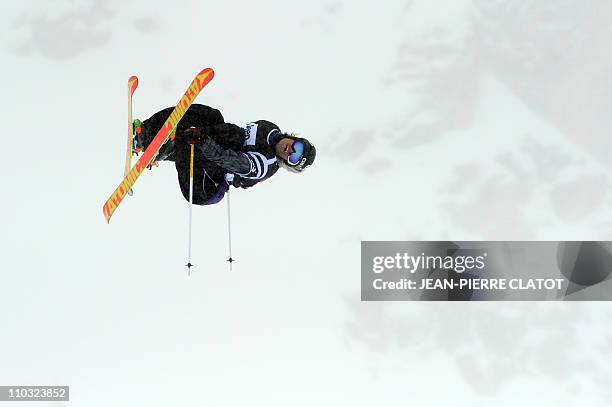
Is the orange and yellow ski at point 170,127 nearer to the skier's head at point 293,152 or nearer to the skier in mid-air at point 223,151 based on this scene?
the skier in mid-air at point 223,151

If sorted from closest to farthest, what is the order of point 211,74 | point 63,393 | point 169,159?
point 211,74, point 169,159, point 63,393

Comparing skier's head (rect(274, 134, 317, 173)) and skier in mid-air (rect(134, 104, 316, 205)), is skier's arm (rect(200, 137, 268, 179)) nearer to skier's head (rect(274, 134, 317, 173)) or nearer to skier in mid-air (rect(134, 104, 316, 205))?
skier in mid-air (rect(134, 104, 316, 205))

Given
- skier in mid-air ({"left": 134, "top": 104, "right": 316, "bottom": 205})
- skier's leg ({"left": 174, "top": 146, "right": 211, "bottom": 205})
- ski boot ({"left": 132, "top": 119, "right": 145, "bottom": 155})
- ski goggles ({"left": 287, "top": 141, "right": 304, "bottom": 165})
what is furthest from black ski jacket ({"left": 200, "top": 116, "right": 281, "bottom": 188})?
ski boot ({"left": 132, "top": 119, "right": 145, "bottom": 155})

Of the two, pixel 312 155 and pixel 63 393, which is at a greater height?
pixel 312 155

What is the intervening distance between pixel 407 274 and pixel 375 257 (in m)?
0.43

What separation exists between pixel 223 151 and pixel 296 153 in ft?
2.64

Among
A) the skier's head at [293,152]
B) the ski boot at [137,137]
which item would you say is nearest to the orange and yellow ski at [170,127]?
the ski boot at [137,137]

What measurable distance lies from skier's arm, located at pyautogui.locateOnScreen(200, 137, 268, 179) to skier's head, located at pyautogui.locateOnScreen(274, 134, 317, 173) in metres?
0.17

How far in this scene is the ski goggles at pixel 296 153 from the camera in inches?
233

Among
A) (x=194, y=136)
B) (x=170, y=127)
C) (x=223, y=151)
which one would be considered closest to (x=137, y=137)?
(x=170, y=127)

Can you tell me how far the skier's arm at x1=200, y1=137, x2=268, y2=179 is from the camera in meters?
5.27

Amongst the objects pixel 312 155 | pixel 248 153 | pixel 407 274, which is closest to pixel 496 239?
pixel 407 274

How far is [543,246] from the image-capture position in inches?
328

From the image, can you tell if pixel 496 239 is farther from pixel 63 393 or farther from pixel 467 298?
pixel 63 393
